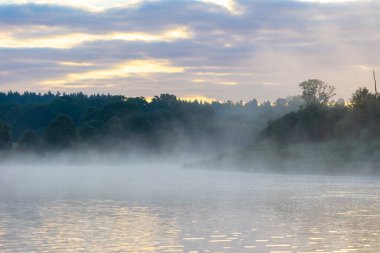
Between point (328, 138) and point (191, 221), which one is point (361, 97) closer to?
point (328, 138)

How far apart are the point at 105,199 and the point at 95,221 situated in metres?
18.8

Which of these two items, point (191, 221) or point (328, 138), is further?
point (328, 138)

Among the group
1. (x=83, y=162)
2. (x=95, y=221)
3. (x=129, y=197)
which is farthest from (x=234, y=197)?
(x=83, y=162)

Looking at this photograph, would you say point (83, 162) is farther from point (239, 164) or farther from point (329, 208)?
point (329, 208)

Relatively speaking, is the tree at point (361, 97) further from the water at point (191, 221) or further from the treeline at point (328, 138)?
the water at point (191, 221)

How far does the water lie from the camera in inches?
1388

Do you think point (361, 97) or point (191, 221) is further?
point (361, 97)

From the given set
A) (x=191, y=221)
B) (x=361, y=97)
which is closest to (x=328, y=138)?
(x=361, y=97)

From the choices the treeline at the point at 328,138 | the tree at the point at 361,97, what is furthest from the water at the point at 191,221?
the tree at the point at 361,97

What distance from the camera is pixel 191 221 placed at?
45281 mm

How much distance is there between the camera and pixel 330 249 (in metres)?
33.9

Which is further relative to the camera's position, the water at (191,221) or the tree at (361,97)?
the tree at (361,97)

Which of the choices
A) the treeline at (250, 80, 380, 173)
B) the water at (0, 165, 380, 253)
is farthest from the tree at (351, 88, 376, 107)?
the water at (0, 165, 380, 253)

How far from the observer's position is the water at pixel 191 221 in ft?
116
